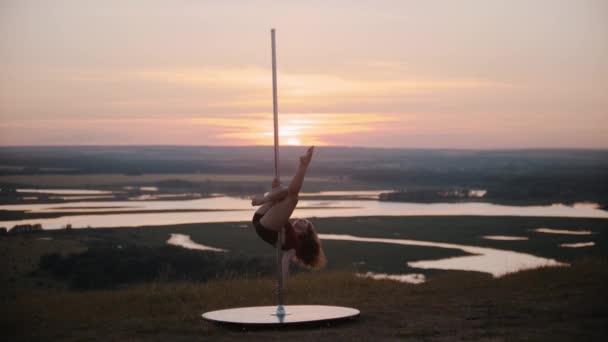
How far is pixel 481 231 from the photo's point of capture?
65688 mm

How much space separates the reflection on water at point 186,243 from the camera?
2086 inches

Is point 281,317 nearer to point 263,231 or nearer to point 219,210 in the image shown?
point 263,231

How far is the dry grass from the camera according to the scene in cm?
950

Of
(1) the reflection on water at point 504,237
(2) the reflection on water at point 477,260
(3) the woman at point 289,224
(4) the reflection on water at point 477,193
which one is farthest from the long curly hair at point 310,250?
(4) the reflection on water at point 477,193

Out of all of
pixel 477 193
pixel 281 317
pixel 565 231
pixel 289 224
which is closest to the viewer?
pixel 281 317

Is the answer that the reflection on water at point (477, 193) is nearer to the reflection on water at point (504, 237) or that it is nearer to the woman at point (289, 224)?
the reflection on water at point (504, 237)

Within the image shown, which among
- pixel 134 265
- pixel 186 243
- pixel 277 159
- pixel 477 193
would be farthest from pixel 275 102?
pixel 477 193

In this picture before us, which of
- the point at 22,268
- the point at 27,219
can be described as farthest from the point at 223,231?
the point at 22,268

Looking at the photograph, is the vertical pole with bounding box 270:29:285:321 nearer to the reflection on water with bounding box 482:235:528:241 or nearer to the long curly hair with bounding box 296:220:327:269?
the long curly hair with bounding box 296:220:327:269

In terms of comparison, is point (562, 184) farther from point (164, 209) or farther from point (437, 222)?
point (164, 209)

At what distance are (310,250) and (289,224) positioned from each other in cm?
62

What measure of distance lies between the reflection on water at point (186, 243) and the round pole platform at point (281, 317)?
41.3 m

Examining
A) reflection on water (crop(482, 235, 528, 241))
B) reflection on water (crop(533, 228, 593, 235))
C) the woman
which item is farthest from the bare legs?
reflection on water (crop(533, 228, 593, 235))

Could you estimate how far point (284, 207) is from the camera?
10.6m
